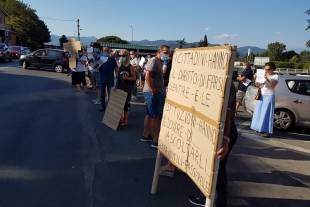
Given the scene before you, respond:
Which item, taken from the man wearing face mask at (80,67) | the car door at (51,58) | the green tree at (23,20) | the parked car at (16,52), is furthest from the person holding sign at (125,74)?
the green tree at (23,20)

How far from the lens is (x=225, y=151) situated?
2631 mm

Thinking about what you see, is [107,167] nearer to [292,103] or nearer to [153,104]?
[153,104]

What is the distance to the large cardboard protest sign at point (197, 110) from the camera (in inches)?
100.0

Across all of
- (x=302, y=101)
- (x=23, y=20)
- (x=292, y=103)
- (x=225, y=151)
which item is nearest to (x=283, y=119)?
(x=292, y=103)

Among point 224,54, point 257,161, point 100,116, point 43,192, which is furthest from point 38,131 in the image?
point 224,54

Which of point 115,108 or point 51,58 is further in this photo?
point 51,58

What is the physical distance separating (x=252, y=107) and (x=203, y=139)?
6.12 m

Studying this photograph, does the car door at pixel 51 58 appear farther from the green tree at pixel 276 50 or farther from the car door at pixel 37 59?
the green tree at pixel 276 50

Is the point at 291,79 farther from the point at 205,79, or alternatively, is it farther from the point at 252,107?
the point at 205,79

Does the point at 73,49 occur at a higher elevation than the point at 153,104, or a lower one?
higher

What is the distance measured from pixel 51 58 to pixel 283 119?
1655 centimetres

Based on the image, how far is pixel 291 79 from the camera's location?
812 cm

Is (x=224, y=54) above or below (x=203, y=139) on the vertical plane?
above

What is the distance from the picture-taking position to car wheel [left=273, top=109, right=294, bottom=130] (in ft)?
25.9
